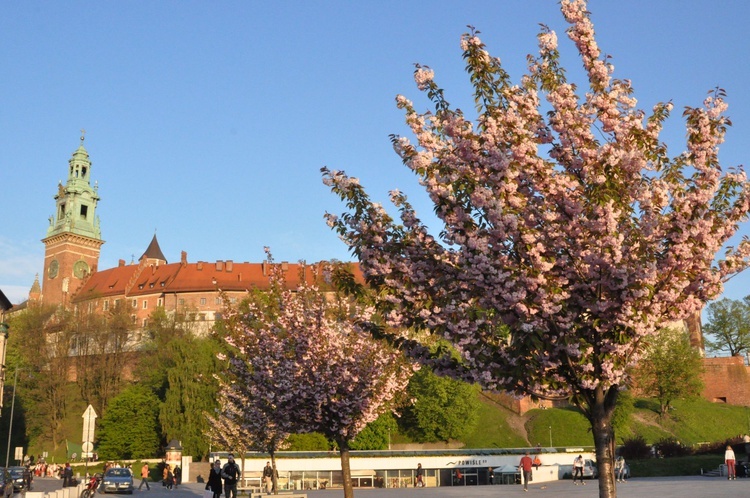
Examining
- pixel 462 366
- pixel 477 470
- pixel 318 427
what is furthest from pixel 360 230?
pixel 477 470

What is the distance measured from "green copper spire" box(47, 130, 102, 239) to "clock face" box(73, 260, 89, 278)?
17.2ft

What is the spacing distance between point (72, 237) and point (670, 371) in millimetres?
106933

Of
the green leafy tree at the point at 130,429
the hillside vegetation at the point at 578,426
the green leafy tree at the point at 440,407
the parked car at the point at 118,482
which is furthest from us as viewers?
the green leafy tree at the point at 130,429

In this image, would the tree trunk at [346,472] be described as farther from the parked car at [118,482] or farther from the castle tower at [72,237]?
the castle tower at [72,237]

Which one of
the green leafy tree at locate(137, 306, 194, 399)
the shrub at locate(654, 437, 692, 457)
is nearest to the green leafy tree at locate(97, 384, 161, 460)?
the green leafy tree at locate(137, 306, 194, 399)

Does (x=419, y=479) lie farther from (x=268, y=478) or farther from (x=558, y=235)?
(x=558, y=235)

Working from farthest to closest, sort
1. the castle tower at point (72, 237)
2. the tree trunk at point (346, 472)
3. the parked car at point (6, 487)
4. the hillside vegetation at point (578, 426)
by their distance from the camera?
the castle tower at point (72, 237), the hillside vegetation at point (578, 426), the parked car at point (6, 487), the tree trunk at point (346, 472)

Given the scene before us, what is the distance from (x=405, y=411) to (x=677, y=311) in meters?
65.7

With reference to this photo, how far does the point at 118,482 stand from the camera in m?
43.5

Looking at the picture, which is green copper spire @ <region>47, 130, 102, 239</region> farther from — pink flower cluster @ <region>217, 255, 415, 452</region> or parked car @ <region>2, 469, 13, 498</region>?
pink flower cluster @ <region>217, 255, 415, 452</region>

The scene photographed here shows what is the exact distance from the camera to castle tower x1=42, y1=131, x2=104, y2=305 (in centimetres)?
14188

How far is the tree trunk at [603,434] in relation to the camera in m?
12.0

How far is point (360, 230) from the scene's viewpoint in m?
13.3

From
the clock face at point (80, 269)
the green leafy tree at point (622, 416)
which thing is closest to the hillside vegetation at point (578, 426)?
the green leafy tree at point (622, 416)
